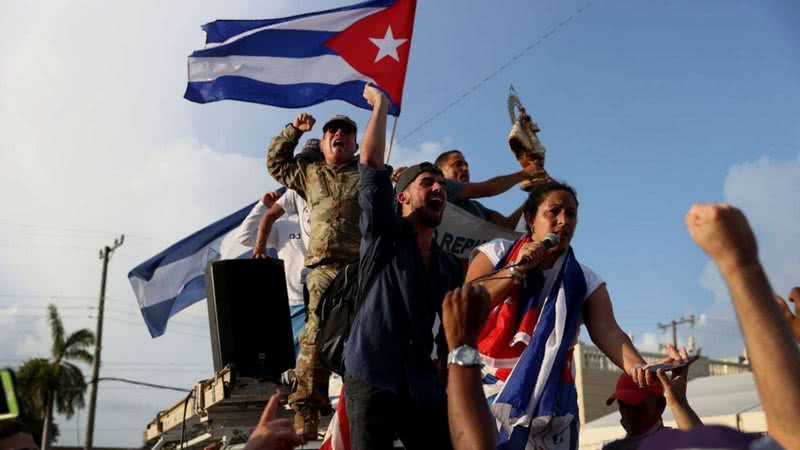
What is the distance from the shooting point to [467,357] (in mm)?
2316

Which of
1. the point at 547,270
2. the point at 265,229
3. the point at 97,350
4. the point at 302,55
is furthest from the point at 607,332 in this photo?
the point at 97,350

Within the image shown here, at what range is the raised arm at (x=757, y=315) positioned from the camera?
155 cm

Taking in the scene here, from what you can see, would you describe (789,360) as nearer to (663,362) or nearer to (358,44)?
(663,362)

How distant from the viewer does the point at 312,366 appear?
5457 millimetres

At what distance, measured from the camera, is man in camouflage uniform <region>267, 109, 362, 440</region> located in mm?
5445

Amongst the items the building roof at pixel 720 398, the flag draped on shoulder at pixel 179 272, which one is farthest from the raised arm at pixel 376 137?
the building roof at pixel 720 398

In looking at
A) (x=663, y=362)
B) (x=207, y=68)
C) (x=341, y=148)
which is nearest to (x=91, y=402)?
(x=207, y=68)

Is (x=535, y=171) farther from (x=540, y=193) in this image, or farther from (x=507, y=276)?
(x=507, y=276)

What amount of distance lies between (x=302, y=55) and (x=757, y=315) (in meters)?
6.73

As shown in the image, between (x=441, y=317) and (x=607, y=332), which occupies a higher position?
(x=441, y=317)

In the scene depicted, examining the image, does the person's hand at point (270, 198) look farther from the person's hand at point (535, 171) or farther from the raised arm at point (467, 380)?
the raised arm at point (467, 380)

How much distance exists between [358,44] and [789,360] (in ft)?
21.7

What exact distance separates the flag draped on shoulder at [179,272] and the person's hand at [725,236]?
37.5 feet

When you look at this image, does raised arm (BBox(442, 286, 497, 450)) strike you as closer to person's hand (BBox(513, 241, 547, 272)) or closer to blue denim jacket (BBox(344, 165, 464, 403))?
blue denim jacket (BBox(344, 165, 464, 403))
